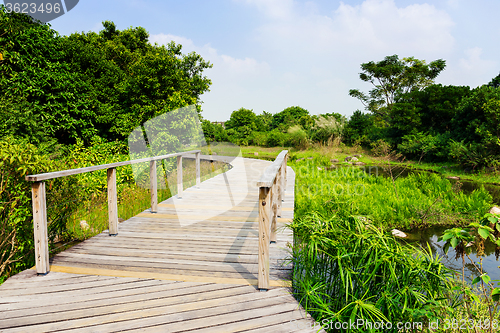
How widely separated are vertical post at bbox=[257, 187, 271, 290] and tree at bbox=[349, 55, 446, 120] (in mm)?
27351

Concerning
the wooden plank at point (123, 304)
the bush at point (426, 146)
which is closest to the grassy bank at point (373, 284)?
the wooden plank at point (123, 304)

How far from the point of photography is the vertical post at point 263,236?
2.06 meters

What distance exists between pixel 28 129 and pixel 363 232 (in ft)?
24.7

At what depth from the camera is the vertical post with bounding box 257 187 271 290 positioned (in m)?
2.06

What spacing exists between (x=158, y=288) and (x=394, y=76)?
102 feet

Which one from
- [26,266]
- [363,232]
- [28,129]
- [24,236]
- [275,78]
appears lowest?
[26,266]

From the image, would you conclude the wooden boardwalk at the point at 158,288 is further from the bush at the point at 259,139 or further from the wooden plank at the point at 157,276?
the bush at the point at 259,139

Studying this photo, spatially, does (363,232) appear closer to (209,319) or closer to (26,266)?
(209,319)

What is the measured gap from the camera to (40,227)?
7.60 ft

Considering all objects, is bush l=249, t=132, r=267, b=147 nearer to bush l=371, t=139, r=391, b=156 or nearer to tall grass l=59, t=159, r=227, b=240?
bush l=371, t=139, r=391, b=156

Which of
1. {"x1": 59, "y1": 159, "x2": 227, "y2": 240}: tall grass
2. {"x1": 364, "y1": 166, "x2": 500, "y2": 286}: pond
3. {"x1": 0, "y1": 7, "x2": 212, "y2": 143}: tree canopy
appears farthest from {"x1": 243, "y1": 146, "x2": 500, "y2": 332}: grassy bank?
{"x1": 0, "y1": 7, "x2": 212, "y2": 143}: tree canopy

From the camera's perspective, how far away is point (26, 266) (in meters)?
2.91

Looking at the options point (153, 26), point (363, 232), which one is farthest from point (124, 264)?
point (153, 26)

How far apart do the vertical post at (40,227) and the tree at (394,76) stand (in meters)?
28.1
